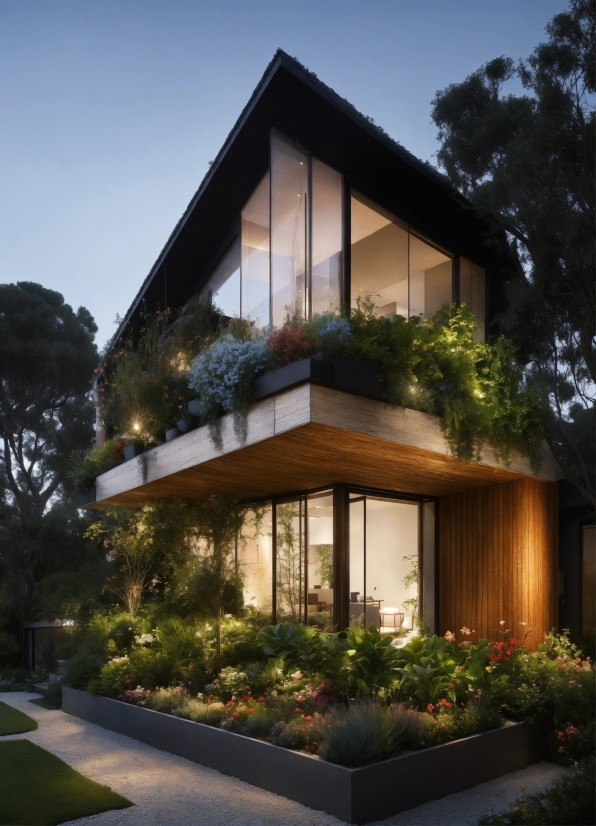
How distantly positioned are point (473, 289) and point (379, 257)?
7.38ft

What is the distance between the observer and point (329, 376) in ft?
23.3

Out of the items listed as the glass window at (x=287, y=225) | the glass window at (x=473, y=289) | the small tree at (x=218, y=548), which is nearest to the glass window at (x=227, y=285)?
the glass window at (x=287, y=225)

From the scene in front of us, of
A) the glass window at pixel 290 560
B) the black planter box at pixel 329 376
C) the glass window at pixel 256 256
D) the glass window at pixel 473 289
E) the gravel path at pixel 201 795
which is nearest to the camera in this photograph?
the gravel path at pixel 201 795

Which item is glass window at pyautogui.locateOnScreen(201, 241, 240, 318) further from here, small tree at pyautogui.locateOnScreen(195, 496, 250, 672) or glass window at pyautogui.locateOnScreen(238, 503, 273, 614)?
glass window at pyautogui.locateOnScreen(238, 503, 273, 614)

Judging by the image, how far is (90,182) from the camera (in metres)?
125

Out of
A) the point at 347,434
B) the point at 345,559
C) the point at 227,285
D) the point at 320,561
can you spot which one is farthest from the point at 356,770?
the point at 227,285

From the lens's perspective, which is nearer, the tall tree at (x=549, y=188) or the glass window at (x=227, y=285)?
the tall tree at (x=549, y=188)

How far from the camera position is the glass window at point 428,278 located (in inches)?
419

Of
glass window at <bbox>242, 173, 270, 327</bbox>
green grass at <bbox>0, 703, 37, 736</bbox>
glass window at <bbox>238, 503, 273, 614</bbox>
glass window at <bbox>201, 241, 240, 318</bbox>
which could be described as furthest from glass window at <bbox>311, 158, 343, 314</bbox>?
green grass at <bbox>0, 703, 37, 736</bbox>

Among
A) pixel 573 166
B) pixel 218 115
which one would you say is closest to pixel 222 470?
pixel 573 166

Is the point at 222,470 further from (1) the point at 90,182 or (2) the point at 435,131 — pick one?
(1) the point at 90,182

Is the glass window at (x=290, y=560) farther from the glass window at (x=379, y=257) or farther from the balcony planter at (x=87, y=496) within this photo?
the balcony planter at (x=87, y=496)

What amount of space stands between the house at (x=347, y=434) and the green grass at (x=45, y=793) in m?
3.55

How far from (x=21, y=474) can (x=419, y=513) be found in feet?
46.5
